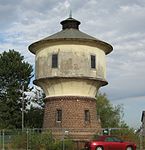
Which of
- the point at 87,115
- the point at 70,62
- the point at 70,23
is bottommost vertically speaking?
the point at 87,115

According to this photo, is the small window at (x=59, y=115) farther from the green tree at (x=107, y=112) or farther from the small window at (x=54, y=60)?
the green tree at (x=107, y=112)

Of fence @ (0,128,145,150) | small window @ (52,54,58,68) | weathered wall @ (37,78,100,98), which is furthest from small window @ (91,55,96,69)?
fence @ (0,128,145,150)

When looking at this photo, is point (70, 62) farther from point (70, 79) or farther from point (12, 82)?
point (12, 82)

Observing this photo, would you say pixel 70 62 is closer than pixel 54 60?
Yes

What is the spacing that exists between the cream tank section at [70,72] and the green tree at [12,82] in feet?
54.0

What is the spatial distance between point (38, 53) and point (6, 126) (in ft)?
52.5

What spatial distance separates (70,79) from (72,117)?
311 centimetres

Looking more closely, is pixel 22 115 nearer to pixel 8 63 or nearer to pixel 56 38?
pixel 8 63

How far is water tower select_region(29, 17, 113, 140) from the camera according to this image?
33375mm

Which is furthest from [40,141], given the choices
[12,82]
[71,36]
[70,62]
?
[12,82]

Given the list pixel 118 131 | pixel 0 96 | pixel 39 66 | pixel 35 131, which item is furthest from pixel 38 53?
pixel 0 96

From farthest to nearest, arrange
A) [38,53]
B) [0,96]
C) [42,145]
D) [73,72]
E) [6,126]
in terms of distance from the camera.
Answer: [0,96] < [6,126] < [38,53] < [73,72] < [42,145]

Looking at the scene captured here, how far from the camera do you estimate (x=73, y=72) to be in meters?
33.2

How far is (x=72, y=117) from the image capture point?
3375 centimetres
